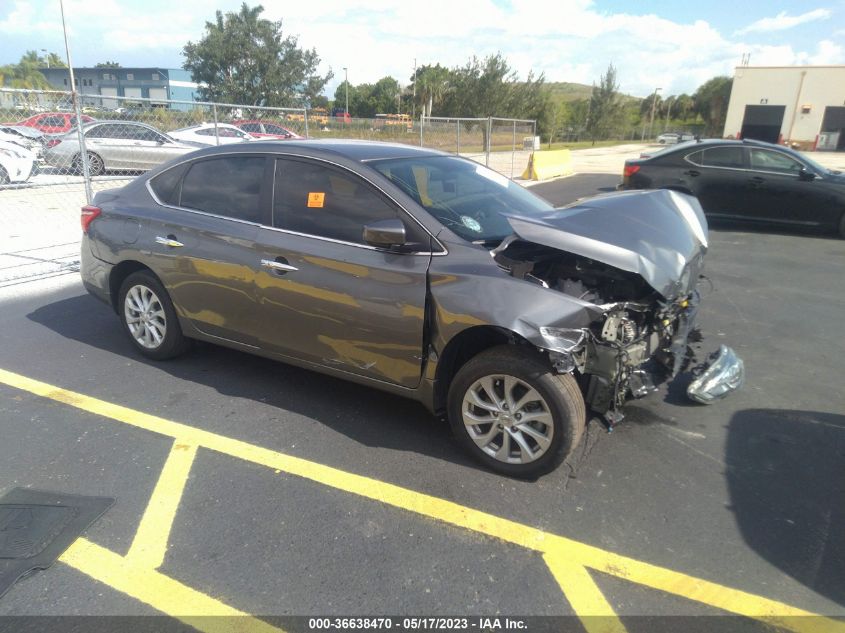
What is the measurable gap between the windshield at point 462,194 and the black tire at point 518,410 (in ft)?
2.46

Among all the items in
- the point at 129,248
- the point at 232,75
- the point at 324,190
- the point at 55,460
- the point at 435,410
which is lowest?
the point at 55,460

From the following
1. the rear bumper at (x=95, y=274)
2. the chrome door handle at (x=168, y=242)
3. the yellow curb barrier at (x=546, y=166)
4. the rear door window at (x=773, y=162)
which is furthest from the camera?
the yellow curb barrier at (x=546, y=166)

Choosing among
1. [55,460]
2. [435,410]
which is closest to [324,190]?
[435,410]

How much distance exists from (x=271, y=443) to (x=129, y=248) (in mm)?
2098

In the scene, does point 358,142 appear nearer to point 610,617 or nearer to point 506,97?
point 610,617

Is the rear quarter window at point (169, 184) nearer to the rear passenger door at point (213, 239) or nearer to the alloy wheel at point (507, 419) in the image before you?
the rear passenger door at point (213, 239)

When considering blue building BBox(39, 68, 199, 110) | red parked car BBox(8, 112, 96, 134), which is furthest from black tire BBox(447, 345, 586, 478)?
blue building BBox(39, 68, 199, 110)

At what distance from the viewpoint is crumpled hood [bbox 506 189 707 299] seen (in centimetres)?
307

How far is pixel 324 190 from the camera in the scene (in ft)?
12.0

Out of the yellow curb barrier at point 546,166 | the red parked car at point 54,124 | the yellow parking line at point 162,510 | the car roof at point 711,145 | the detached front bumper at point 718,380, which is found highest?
the car roof at point 711,145

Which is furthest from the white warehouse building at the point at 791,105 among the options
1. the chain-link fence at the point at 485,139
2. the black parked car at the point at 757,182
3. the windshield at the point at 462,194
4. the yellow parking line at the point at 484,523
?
the yellow parking line at the point at 484,523

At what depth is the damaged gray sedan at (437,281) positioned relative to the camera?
3.05m

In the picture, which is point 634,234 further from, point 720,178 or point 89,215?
point 720,178

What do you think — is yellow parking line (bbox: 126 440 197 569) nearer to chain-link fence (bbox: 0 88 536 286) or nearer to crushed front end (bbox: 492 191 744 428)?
crushed front end (bbox: 492 191 744 428)
